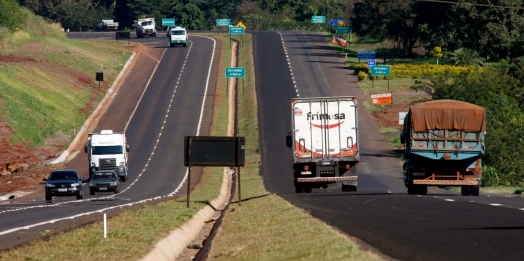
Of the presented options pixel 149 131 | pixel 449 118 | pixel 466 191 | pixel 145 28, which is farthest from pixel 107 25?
pixel 449 118

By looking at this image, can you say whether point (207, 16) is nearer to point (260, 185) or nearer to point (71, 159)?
point (71, 159)

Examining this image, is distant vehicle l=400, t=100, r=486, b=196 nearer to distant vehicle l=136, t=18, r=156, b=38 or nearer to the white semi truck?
the white semi truck

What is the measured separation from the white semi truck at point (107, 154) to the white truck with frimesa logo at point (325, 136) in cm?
2032

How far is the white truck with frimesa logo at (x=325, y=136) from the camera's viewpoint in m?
33.3

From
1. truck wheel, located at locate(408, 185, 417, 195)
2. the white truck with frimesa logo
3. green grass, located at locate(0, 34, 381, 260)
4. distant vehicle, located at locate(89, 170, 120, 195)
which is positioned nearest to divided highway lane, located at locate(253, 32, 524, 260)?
truck wheel, located at locate(408, 185, 417, 195)

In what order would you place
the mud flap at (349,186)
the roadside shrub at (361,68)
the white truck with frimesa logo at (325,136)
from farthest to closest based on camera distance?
the roadside shrub at (361,68), the mud flap at (349,186), the white truck with frimesa logo at (325,136)

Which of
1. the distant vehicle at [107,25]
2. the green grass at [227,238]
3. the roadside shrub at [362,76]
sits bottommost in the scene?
the green grass at [227,238]

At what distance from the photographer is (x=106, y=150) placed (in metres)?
51.8

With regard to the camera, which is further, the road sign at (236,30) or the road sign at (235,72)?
the road sign at (236,30)

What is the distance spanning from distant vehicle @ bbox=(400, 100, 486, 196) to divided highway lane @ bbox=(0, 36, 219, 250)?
11.2 meters

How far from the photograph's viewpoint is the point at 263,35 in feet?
397

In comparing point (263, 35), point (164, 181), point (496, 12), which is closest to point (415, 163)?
point (164, 181)

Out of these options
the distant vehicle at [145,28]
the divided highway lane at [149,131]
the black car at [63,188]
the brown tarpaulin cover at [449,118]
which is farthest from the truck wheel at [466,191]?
the distant vehicle at [145,28]

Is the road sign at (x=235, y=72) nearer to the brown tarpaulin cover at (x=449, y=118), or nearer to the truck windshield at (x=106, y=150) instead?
the truck windshield at (x=106, y=150)
